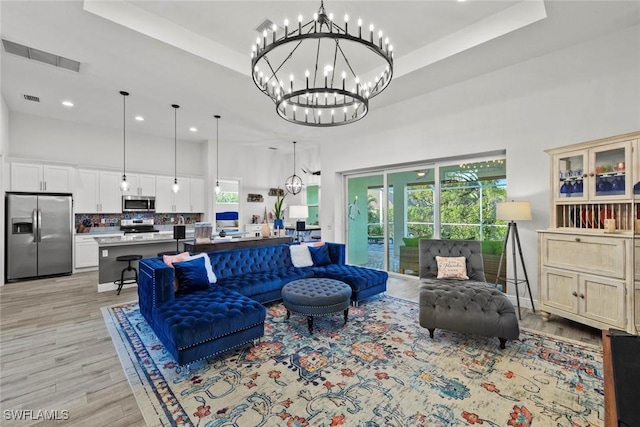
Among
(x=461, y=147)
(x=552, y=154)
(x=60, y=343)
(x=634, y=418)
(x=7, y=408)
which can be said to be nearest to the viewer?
(x=634, y=418)

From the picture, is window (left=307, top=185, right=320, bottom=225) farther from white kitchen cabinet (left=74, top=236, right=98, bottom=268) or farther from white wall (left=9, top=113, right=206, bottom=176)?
white kitchen cabinet (left=74, top=236, right=98, bottom=268)

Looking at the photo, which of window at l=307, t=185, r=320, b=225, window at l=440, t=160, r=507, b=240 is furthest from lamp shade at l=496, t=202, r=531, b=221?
window at l=307, t=185, r=320, b=225

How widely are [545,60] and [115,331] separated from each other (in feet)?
21.2

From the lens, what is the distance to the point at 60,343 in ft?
9.89

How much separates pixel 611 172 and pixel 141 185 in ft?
29.4

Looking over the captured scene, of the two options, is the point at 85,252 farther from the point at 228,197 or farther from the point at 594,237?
the point at 594,237

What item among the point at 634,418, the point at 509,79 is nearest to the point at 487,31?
the point at 509,79

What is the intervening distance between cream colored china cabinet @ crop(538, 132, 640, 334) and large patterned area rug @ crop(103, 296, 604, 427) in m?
0.53

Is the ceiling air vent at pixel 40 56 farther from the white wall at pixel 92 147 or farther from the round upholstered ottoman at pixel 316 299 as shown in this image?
the round upholstered ottoman at pixel 316 299

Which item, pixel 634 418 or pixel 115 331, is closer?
pixel 634 418

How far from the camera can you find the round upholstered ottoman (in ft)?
10.4

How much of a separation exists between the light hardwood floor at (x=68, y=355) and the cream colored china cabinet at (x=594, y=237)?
1.20ft

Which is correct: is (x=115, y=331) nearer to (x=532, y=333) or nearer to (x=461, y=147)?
(x=532, y=333)

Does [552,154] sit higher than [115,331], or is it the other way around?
[552,154]
